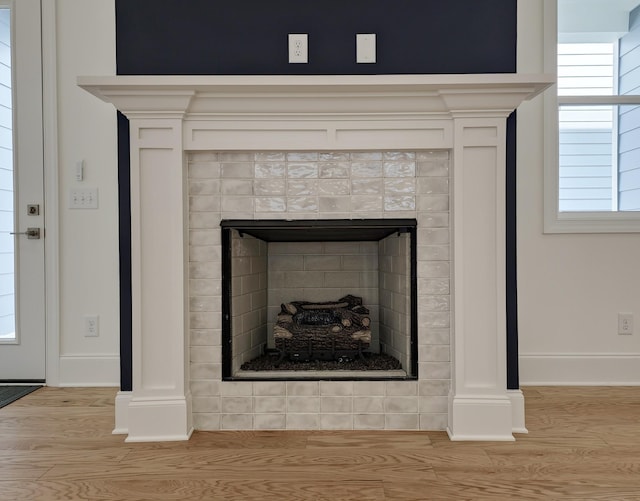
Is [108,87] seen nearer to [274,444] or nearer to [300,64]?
[300,64]

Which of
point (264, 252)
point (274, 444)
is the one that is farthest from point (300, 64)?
point (274, 444)

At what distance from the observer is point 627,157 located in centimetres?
303

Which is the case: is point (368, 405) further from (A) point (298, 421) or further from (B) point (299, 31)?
(B) point (299, 31)

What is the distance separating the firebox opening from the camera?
2178 mm

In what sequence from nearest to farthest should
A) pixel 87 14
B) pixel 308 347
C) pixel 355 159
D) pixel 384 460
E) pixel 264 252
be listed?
pixel 384 460, pixel 355 159, pixel 308 347, pixel 264 252, pixel 87 14

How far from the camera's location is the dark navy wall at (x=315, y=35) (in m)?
2.15

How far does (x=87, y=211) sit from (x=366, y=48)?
1796 millimetres

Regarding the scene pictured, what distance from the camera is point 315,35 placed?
2166 millimetres

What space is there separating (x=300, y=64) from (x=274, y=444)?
1522 mm

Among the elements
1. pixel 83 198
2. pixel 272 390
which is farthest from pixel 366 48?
pixel 83 198

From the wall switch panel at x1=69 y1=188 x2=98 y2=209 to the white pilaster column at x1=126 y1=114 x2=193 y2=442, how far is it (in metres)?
1.01

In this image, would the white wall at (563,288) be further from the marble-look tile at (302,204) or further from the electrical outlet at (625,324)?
the marble-look tile at (302,204)

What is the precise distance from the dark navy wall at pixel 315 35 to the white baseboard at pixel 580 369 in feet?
3.31

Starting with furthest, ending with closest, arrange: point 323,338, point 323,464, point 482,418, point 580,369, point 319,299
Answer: point 580,369 < point 319,299 < point 323,338 < point 482,418 < point 323,464
